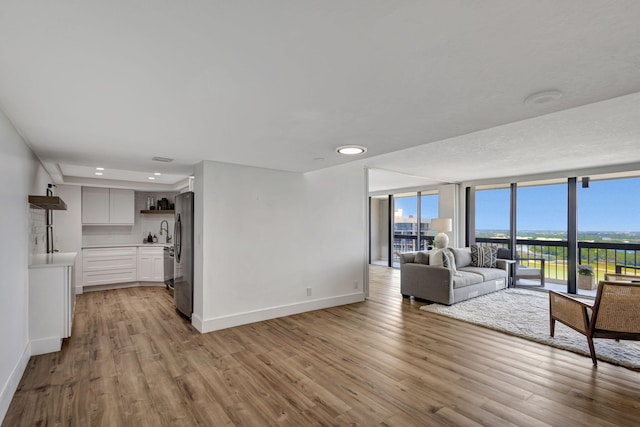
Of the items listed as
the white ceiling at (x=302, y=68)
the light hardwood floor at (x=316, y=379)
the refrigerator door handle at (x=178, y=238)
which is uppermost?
the white ceiling at (x=302, y=68)

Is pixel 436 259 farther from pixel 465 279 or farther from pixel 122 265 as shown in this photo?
pixel 122 265

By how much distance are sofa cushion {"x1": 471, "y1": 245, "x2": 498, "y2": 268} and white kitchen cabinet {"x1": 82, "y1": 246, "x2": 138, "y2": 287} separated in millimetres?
7162

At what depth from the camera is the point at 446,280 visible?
5.08 meters

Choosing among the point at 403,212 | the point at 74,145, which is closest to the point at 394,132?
the point at 74,145

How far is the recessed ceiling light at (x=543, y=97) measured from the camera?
72.2 inches

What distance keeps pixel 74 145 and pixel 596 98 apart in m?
4.44

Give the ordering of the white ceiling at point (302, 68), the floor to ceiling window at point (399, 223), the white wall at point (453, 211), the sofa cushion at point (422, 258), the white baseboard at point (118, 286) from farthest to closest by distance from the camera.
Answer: the floor to ceiling window at point (399, 223) → the white wall at point (453, 211) → the white baseboard at point (118, 286) → the sofa cushion at point (422, 258) → the white ceiling at point (302, 68)

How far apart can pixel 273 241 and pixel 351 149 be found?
2.02m

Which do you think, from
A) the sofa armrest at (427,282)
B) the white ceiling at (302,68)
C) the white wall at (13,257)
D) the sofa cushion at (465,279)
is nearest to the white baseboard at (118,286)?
the white wall at (13,257)

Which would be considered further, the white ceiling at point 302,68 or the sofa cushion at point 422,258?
the sofa cushion at point 422,258

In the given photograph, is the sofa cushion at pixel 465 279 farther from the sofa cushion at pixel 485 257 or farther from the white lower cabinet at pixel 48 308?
the white lower cabinet at pixel 48 308

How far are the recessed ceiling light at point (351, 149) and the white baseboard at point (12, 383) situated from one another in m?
3.31

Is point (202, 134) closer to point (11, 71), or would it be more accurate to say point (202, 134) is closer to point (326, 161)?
point (11, 71)

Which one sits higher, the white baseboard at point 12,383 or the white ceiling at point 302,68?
the white ceiling at point 302,68
